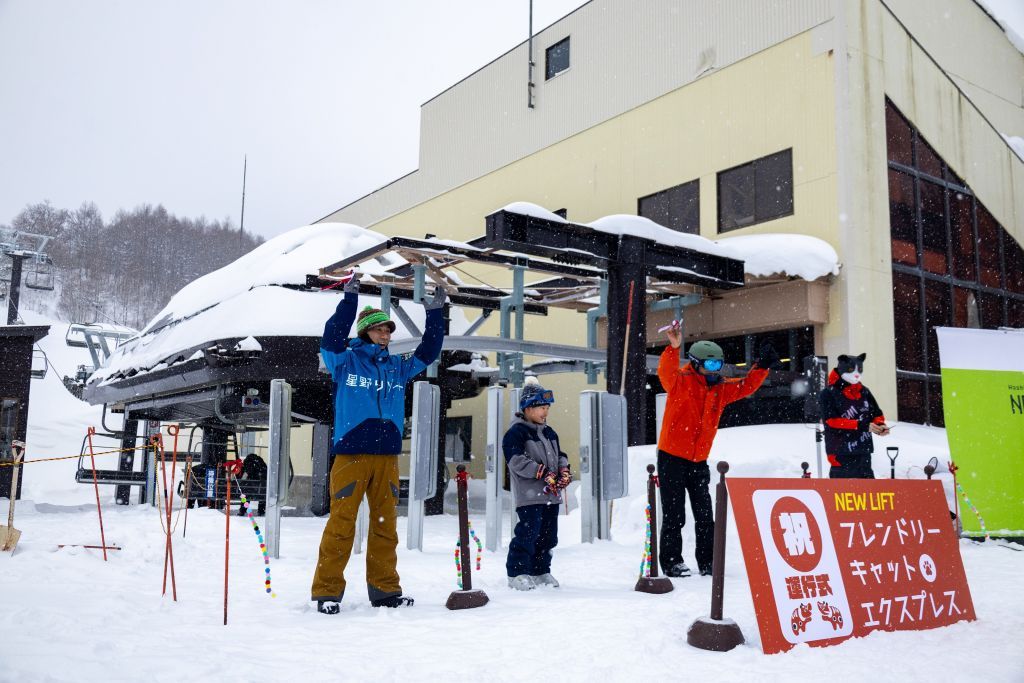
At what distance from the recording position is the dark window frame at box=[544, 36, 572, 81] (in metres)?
19.4

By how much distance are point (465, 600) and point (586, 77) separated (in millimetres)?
15610

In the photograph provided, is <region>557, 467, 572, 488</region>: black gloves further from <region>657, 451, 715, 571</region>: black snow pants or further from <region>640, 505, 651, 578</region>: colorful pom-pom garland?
<region>657, 451, 715, 571</region>: black snow pants

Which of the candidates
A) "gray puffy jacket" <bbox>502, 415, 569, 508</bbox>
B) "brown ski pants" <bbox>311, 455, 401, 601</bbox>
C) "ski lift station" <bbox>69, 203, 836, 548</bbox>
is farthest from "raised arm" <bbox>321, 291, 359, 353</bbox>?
"ski lift station" <bbox>69, 203, 836, 548</bbox>

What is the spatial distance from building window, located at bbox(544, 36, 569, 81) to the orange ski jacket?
14.9 metres

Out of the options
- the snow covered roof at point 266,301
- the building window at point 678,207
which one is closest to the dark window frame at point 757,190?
the building window at point 678,207

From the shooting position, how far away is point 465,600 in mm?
5062

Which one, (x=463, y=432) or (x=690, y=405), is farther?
(x=463, y=432)

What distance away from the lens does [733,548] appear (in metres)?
6.98

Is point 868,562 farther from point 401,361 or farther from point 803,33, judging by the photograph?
point 803,33

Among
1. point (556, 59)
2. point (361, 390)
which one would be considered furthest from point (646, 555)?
point (556, 59)

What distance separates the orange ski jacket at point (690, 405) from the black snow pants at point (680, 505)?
9 centimetres

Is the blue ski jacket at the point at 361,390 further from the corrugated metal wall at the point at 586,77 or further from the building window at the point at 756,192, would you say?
the corrugated metal wall at the point at 586,77

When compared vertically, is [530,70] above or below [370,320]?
above

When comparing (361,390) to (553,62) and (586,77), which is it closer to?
(586,77)
